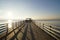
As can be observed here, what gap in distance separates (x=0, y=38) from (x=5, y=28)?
323 cm

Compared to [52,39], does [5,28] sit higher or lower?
higher

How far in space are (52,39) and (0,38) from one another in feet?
18.0

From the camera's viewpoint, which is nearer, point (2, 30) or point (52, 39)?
point (52, 39)

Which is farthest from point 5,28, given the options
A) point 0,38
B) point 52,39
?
point 52,39

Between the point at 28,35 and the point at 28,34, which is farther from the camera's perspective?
the point at 28,34

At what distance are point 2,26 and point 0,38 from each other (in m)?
3.93

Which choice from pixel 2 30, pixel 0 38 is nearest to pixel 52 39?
pixel 0 38

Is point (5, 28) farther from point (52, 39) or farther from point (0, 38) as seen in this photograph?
point (52, 39)

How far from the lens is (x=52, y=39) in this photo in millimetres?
Answer: 12188

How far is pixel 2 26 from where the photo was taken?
50.0ft

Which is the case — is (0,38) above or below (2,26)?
below

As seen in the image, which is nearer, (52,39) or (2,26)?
(52,39)

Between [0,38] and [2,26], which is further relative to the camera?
[2,26]

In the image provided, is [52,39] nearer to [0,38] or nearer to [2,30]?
[0,38]
